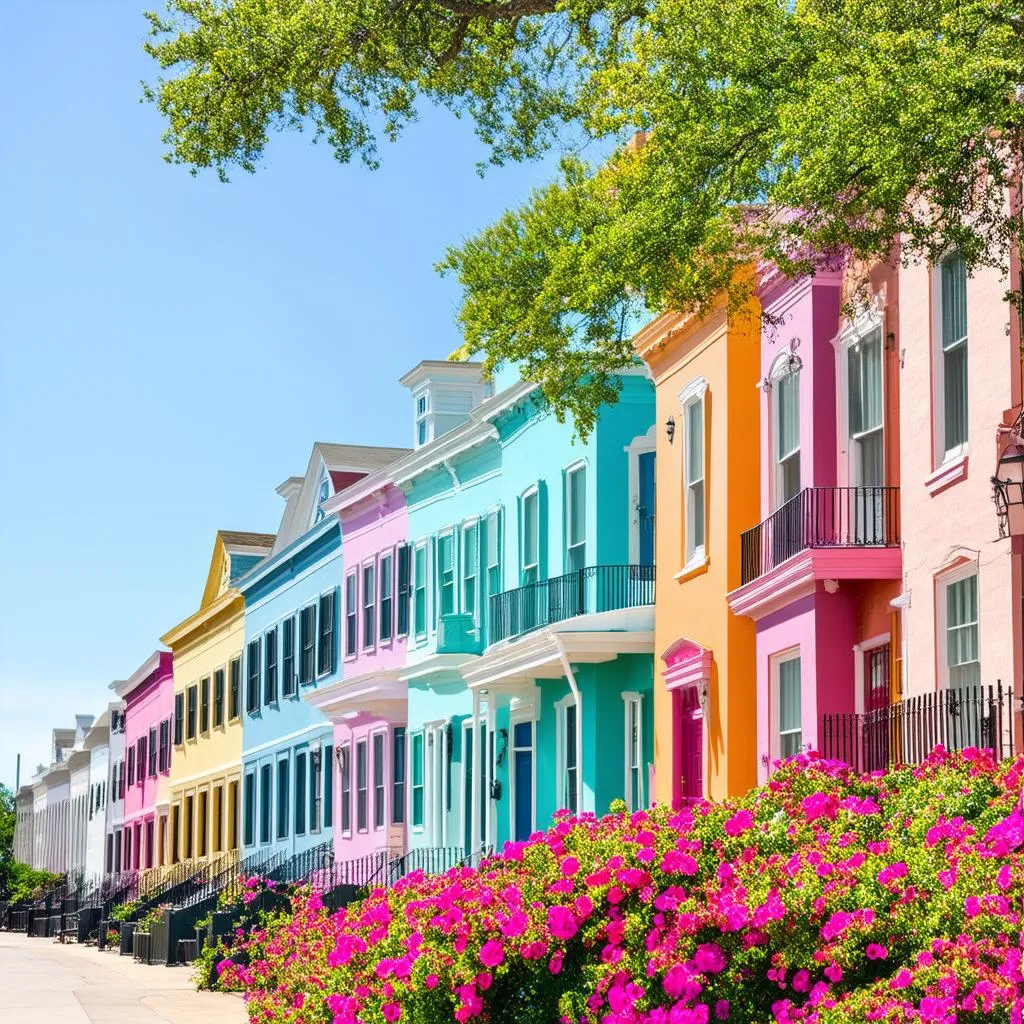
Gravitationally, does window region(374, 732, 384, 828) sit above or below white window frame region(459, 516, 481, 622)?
below

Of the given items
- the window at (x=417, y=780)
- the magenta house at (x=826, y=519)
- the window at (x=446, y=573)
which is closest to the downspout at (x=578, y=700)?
the magenta house at (x=826, y=519)

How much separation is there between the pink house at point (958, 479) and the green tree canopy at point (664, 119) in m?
0.76

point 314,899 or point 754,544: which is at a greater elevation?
point 754,544

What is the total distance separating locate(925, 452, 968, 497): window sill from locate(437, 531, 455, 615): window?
16.1m

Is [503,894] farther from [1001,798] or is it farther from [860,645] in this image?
[860,645]

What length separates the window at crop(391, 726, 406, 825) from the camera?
34469 mm

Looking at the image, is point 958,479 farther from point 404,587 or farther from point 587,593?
point 404,587

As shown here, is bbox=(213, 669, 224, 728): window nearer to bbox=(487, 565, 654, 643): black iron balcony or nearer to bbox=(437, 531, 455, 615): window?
bbox=(437, 531, 455, 615): window

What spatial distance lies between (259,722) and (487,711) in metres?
16.5

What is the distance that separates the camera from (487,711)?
2986 centimetres

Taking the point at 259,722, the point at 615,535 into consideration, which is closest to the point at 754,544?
the point at 615,535

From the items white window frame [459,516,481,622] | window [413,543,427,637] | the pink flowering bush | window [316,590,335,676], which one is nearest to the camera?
the pink flowering bush

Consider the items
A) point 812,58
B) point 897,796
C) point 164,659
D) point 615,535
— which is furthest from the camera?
point 164,659

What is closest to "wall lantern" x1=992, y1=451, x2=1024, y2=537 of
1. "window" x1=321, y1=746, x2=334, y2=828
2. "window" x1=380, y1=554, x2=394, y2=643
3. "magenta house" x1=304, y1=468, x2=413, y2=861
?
Answer: "magenta house" x1=304, y1=468, x2=413, y2=861
